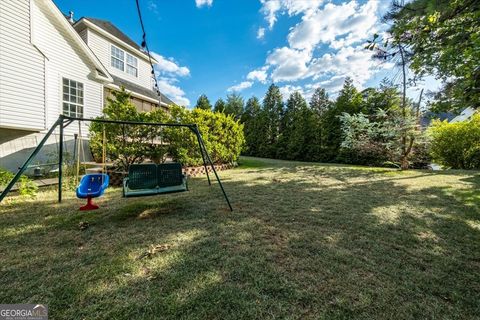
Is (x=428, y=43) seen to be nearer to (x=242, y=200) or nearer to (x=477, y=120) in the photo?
(x=242, y=200)

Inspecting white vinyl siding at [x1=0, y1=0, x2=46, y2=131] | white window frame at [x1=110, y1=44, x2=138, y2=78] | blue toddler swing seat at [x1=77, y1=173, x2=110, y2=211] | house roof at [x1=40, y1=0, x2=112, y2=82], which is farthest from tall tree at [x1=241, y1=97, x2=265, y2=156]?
blue toddler swing seat at [x1=77, y1=173, x2=110, y2=211]

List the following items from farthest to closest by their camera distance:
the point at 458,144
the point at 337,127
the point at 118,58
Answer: the point at 337,127 → the point at 118,58 → the point at 458,144

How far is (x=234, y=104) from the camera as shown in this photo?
40.9 m

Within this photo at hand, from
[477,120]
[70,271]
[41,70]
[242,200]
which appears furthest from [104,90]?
[477,120]

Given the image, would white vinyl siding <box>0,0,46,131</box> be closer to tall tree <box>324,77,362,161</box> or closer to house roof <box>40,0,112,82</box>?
house roof <box>40,0,112,82</box>

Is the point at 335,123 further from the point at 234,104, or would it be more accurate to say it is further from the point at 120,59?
the point at 234,104

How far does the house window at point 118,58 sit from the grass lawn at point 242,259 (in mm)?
11998

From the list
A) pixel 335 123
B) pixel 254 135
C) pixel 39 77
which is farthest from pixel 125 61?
pixel 335 123

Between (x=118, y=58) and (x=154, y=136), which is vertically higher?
(x=118, y=58)

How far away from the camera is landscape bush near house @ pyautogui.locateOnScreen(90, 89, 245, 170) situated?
269 inches

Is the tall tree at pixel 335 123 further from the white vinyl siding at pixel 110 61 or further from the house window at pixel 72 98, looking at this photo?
the house window at pixel 72 98

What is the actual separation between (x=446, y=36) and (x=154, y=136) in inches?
318

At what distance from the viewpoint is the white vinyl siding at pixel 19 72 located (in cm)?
722

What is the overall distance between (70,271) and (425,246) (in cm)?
474
